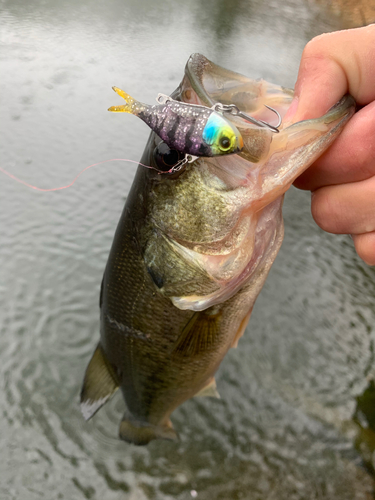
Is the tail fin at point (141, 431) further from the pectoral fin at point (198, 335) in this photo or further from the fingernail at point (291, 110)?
the fingernail at point (291, 110)

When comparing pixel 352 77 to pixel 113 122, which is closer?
pixel 352 77

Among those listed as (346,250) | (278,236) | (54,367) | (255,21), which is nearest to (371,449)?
(346,250)

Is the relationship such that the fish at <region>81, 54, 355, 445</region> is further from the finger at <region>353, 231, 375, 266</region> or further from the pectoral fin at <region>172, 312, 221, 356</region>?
the finger at <region>353, 231, 375, 266</region>

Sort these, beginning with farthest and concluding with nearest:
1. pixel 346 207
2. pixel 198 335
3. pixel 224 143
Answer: pixel 198 335 < pixel 346 207 < pixel 224 143

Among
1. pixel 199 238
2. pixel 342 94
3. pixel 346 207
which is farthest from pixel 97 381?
pixel 342 94

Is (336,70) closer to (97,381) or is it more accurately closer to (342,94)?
(342,94)

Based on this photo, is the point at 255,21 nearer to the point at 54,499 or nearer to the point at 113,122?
the point at 113,122

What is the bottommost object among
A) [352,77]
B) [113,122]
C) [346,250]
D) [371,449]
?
[371,449]
